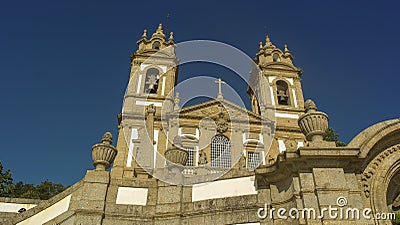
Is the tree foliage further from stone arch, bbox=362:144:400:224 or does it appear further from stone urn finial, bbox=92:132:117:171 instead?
stone arch, bbox=362:144:400:224

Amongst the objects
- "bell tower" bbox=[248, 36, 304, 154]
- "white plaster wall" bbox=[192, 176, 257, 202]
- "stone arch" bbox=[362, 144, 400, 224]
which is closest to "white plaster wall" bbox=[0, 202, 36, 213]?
"white plaster wall" bbox=[192, 176, 257, 202]

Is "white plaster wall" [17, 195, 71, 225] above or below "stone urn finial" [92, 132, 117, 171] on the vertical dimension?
below

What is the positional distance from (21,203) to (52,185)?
66.2ft

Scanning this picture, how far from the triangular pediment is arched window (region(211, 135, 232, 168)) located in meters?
2.01

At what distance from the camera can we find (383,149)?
6984 millimetres

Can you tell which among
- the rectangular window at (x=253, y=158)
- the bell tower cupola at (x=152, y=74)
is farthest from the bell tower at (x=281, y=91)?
the bell tower cupola at (x=152, y=74)

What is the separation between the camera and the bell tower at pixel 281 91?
24.3 meters

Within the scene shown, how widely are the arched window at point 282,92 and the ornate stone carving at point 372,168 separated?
794 inches

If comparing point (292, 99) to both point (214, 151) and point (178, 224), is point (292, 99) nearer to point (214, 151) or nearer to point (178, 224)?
point (214, 151)

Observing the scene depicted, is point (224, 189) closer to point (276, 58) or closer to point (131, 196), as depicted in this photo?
point (131, 196)

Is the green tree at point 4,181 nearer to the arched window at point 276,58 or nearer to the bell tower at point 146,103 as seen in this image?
the bell tower at point 146,103

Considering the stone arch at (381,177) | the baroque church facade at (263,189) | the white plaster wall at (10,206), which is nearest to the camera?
the baroque church facade at (263,189)

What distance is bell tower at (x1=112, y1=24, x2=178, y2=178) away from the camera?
68.7ft

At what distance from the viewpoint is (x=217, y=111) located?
24609mm
